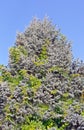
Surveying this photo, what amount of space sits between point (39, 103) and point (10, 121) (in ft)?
5.59

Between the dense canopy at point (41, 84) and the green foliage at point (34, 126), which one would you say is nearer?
the green foliage at point (34, 126)

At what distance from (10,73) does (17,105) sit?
215cm

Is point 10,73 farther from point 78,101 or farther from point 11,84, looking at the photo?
point 78,101

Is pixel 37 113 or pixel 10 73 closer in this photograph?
pixel 37 113

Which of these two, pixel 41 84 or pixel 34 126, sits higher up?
pixel 41 84

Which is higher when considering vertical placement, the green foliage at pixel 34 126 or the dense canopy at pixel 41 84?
the dense canopy at pixel 41 84

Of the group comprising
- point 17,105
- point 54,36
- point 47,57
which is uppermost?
point 54,36

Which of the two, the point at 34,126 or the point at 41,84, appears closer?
the point at 34,126

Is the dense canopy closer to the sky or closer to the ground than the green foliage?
closer to the sky

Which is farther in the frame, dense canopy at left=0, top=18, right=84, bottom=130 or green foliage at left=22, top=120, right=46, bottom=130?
dense canopy at left=0, top=18, right=84, bottom=130

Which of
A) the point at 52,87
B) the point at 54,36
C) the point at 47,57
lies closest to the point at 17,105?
the point at 52,87

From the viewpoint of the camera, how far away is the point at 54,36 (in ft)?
63.7

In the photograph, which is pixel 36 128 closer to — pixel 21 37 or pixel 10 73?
pixel 10 73

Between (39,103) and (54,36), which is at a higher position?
(54,36)
